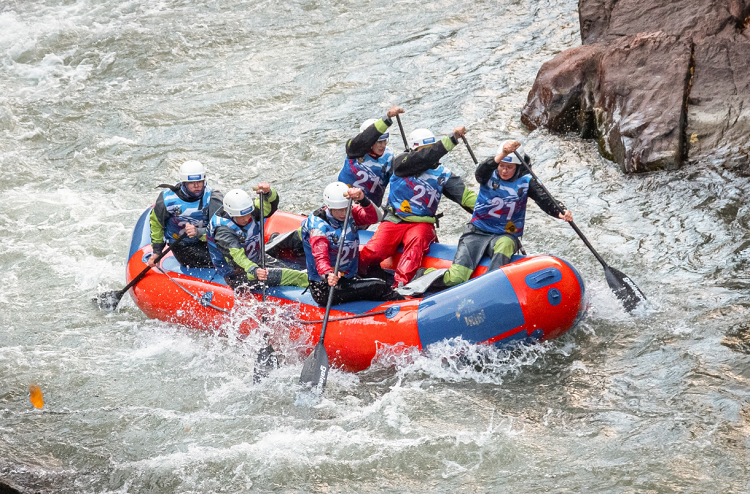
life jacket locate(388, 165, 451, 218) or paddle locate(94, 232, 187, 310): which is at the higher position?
life jacket locate(388, 165, 451, 218)

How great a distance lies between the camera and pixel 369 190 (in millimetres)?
7266

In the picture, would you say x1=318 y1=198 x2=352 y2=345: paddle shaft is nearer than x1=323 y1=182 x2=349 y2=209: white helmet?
Yes

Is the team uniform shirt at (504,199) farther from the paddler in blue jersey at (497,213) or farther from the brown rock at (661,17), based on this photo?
the brown rock at (661,17)

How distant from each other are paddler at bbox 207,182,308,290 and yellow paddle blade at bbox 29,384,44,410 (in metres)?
1.76

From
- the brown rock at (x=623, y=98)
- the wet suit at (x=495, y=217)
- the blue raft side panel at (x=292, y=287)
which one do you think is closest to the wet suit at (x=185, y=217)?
the blue raft side panel at (x=292, y=287)

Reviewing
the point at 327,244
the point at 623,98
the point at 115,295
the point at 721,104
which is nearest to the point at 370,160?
the point at 327,244

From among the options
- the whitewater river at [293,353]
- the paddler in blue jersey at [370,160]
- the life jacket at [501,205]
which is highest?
the paddler in blue jersey at [370,160]

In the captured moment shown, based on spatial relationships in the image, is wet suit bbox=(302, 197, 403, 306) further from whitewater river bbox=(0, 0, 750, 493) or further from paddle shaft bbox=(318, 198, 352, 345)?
whitewater river bbox=(0, 0, 750, 493)

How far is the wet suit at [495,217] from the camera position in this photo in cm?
629

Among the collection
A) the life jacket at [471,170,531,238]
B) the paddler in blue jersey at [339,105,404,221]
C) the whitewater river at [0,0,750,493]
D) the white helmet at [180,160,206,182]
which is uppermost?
the white helmet at [180,160,206,182]

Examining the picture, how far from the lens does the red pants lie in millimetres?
6535

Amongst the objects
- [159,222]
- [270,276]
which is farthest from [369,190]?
[159,222]

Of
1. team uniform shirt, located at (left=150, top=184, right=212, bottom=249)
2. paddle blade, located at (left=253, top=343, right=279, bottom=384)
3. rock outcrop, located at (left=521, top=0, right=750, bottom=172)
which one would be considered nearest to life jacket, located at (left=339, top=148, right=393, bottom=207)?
team uniform shirt, located at (left=150, top=184, right=212, bottom=249)

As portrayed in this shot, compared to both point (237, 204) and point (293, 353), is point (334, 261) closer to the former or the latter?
point (293, 353)
